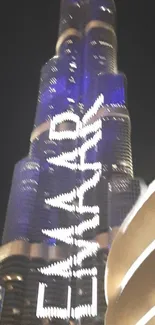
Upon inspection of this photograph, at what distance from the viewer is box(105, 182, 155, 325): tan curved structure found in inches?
407

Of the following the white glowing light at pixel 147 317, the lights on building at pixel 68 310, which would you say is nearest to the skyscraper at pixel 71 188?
the lights on building at pixel 68 310

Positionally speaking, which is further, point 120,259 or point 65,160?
point 65,160

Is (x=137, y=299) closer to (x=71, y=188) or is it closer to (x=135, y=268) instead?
(x=135, y=268)

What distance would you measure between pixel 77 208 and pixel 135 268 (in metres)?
60.7

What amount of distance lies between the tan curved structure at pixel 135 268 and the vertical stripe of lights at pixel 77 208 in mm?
49762

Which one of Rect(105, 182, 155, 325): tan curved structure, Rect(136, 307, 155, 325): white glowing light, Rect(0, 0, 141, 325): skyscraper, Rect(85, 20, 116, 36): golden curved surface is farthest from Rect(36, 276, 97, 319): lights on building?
Rect(85, 20, 116, 36): golden curved surface

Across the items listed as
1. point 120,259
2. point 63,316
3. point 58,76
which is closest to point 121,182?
point 63,316

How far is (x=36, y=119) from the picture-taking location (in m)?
86.3

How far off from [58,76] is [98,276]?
140 ft

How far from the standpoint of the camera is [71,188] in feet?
251

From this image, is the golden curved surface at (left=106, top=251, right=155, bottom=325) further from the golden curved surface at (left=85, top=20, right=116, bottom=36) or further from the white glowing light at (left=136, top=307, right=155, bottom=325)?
the golden curved surface at (left=85, top=20, right=116, bottom=36)

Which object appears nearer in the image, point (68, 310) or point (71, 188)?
point (68, 310)

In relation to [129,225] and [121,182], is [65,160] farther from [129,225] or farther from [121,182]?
[129,225]

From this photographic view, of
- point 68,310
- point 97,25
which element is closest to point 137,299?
point 68,310
